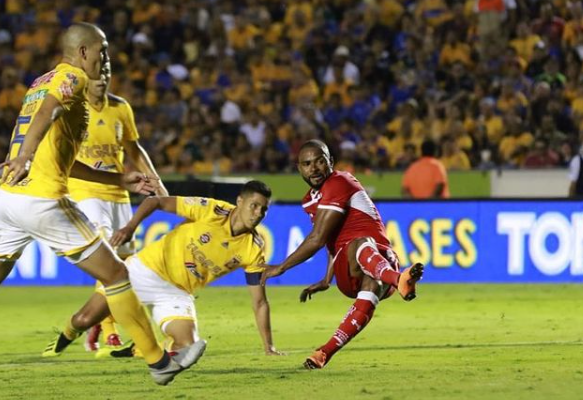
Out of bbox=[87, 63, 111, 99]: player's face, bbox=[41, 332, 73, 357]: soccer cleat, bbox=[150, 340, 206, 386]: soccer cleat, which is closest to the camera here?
bbox=[150, 340, 206, 386]: soccer cleat

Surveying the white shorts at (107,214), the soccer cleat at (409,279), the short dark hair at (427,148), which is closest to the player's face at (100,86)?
the white shorts at (107,214)

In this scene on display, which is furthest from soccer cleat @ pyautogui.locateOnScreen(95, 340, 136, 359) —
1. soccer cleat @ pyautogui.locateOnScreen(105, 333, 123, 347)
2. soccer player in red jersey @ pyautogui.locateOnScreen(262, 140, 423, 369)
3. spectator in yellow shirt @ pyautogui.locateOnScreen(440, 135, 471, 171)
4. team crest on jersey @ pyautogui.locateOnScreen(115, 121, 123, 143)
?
spectator in yellow shirt @ pyautogui.locateOnScreen(440, 135, 471, 171)

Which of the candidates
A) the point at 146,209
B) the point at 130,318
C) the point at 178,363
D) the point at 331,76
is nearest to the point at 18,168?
the point at 130,318

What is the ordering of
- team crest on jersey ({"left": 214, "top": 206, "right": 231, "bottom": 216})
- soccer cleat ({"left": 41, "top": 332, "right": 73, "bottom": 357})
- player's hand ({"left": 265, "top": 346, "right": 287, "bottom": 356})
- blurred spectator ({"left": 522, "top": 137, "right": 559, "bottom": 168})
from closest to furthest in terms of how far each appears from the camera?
team crest on jersey ({"left": 214, "top": 206, "right": 231, "bottom": 216}) → player's hand ({"left": 265, "top": 346, "right": 287, "bottom": 356}) → soccer cleat ({"left": 41, "top": 332, "right": 73, "bottom": 357}) → blurred spectator ({"left": 522, "top": 137, "right": 559, "bottom": 168})

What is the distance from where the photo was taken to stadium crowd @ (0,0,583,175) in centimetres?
2170

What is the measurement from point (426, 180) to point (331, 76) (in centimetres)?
573

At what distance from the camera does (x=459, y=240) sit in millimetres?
18281

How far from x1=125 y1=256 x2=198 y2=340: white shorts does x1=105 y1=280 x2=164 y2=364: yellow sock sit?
2.44ft

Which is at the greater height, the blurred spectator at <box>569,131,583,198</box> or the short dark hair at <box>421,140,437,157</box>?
the short dark hair at <box>421,140,437,157</box>

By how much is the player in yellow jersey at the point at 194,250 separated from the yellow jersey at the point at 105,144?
194cm

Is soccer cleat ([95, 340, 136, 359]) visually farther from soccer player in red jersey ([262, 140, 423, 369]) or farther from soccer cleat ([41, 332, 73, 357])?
soccer player in red jersey ([262, 140, 423, 369])

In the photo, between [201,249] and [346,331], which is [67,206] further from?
[346,331]

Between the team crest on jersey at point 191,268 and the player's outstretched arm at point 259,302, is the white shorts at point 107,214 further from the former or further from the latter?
the team crest on jersey at point 191,268

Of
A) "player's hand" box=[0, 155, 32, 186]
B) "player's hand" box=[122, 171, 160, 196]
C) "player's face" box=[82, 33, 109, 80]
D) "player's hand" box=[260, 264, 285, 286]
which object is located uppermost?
"player's face" box=[82, 33, 109, 80]
